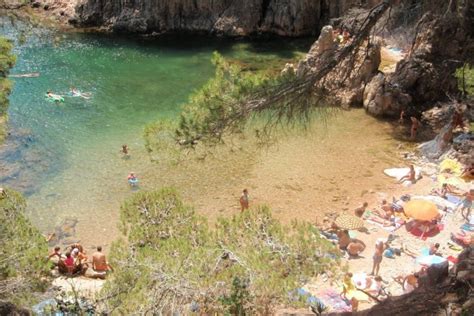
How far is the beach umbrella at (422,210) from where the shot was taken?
47.9ft

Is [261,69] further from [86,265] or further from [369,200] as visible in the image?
[86,265]

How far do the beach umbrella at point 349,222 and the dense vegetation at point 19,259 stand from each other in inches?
323

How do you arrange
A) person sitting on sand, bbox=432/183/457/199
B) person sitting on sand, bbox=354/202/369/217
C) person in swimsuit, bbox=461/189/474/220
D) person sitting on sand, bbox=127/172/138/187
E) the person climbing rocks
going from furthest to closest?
the person climbing rocks < person sitting on sand, bbox=127/172/138/187 < person sitting on sand, bbox=432/183/457/199 < person sitting on sand, bbox=354/202/369/217 < person in swimsuit, bbox=461/189/474/220

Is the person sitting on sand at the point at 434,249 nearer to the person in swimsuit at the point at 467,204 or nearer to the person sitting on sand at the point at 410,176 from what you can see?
the person in swimsuit at the point at 467,204

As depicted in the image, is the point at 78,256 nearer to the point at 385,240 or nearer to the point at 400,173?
the point at 385,240

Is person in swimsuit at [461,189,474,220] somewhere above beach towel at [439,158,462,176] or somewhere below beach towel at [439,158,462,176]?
below

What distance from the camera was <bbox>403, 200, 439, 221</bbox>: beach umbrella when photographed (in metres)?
14.6

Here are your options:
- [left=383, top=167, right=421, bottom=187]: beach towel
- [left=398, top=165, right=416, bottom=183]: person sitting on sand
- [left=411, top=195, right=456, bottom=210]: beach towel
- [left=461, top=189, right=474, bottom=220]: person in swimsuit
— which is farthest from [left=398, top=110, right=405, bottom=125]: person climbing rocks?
[left=461, top=189, right=474, bottom=220]: person in swimsuit

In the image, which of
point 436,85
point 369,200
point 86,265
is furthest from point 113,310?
point 436,85

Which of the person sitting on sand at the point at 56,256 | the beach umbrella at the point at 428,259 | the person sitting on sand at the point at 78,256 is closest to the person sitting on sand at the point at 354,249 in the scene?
the beach umbrella at the point at 428,259

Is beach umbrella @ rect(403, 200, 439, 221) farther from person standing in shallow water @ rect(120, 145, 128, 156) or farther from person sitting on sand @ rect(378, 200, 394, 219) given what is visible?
person standing in shallow water @ rect(120, 145, 128, 156)

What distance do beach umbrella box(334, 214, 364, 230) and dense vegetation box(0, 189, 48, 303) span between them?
8.19 m

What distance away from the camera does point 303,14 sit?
33531mm

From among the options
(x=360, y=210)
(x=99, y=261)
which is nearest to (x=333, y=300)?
(x=360, y=210)
